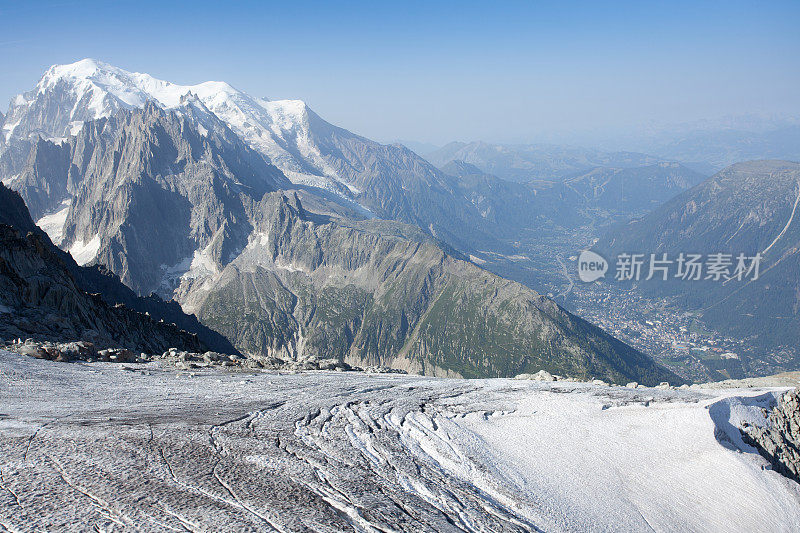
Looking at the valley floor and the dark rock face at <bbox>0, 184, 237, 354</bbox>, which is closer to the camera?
the valley floor

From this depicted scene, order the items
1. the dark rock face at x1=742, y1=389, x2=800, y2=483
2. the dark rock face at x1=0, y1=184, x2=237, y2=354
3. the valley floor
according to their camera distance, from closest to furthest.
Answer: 1. the valley floor
2. the dark rock face at x1=742, y1=389, x2=800, y2=483
3. the dark rock face at x1=0, y1=184, x2=237, y2=354

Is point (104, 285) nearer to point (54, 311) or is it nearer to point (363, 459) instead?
point (54, 311)

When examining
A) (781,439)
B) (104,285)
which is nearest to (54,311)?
(781,439)

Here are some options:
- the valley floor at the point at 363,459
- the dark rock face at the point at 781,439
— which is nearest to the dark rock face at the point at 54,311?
the valley floor at the point at 363,459

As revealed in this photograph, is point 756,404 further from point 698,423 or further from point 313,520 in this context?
point 313,520

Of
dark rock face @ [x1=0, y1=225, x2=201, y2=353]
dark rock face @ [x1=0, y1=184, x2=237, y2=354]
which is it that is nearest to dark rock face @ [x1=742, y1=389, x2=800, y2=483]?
dark rock face @ [x1=0, y1=225, x2=201, y2=353]

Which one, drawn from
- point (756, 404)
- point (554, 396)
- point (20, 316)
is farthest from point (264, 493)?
point (20, 316)

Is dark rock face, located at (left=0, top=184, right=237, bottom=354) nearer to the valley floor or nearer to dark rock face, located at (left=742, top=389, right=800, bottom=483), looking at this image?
the valley floor
